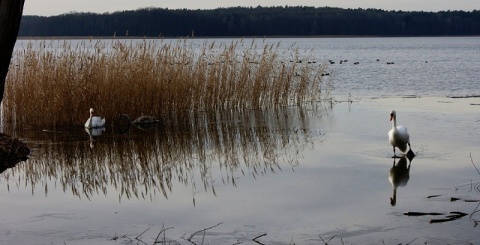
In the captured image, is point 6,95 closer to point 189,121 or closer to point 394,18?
point 189,121

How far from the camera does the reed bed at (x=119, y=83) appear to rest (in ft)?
54.0

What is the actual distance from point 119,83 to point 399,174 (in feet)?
25.7

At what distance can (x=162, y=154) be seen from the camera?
42.7 feet

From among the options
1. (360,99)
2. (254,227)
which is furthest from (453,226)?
(360,99)

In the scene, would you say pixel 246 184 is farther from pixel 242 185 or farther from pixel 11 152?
pixel 11 152

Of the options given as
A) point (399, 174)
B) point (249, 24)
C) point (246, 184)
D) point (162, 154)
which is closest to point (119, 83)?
point (162, 154)

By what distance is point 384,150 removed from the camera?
13133mm

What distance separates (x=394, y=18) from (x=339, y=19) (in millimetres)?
14175

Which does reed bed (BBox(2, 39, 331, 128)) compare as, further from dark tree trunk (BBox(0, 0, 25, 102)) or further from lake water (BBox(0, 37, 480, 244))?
dark tree trunk (BBox(0, 0, 25, 102))

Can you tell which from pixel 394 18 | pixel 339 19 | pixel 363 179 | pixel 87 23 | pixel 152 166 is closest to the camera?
pixel 363 179

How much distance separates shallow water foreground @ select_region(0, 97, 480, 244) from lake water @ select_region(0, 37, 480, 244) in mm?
18

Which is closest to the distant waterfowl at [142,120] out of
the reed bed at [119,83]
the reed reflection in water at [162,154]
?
the reed reflection in water at [162,154]

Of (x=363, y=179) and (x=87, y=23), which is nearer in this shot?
(x=363, y=179)

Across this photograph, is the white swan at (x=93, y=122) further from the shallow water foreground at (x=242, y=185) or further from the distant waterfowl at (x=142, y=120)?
the distant waterfowl at (x=142, y=120)
